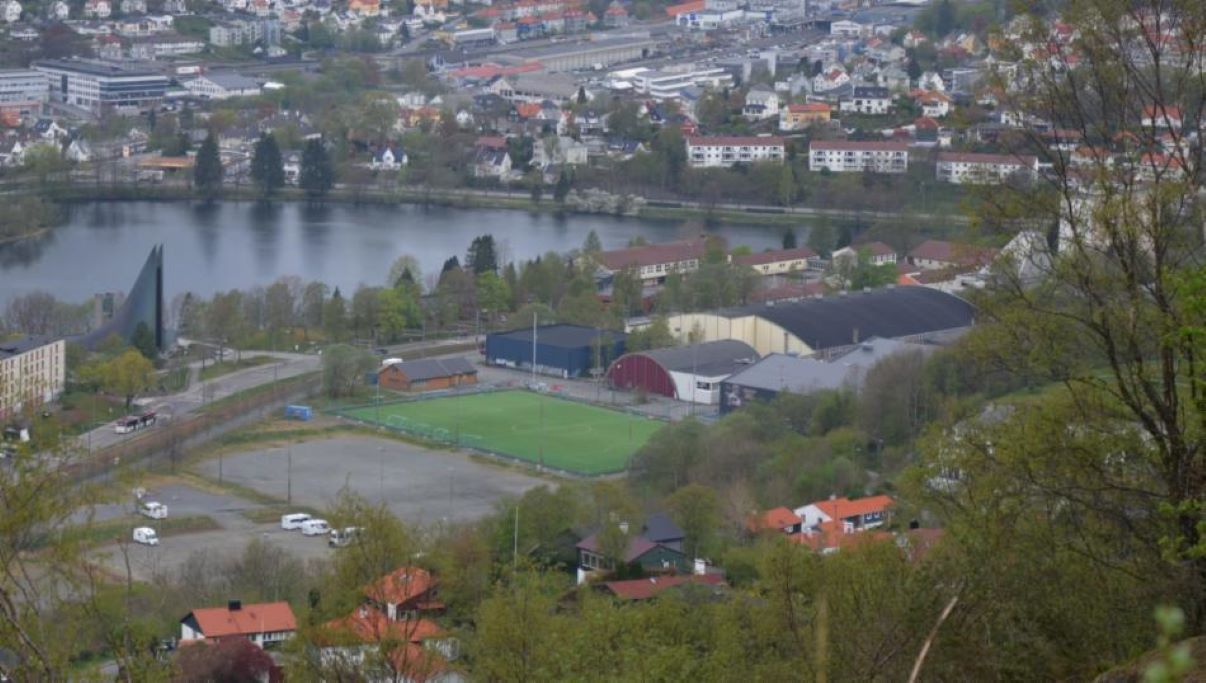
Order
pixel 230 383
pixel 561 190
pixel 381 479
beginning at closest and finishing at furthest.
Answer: pixel 381 479 → pixel 230 383 → pixel 561 190

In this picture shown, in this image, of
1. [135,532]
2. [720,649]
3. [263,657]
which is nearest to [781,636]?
[720,649]

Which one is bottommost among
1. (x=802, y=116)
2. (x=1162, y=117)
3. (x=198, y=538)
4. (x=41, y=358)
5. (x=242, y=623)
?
(x=198, y=538)

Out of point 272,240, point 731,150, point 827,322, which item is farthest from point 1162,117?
point 731,150

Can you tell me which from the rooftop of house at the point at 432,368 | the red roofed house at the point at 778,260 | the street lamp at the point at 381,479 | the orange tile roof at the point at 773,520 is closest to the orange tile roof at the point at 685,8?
the red roofed house at the point at 778,260

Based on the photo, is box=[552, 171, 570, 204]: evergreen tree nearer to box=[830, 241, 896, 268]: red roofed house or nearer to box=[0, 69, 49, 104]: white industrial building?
Result: box=[830, 241, 896, 268]: red roofed house

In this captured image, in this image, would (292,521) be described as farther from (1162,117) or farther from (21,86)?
(21,86)

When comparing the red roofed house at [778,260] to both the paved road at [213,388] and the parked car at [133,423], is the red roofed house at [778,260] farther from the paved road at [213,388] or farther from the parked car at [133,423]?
the parked car at [133,423]

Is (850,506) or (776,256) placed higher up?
(776,256)
